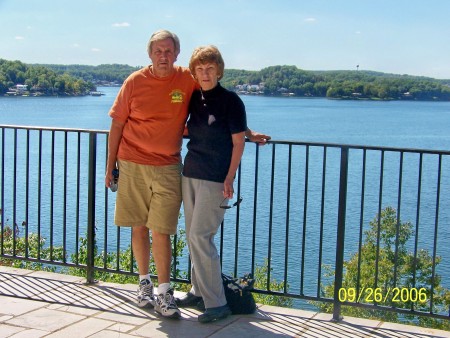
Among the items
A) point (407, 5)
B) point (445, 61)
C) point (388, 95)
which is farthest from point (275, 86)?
point (445, 61)

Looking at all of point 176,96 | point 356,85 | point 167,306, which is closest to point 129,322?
point 167,306

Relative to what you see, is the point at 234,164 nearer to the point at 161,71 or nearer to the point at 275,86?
the point at 161,71

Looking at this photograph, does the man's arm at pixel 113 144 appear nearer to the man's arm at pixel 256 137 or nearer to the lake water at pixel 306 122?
the man's arm at pixel 256 137

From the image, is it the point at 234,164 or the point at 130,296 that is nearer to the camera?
the point at 234,164

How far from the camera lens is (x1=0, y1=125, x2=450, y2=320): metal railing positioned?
168 inches

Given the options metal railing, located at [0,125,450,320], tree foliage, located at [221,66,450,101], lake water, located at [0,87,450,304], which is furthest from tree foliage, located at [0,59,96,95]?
tree foliage, located at [221,66,450,101]

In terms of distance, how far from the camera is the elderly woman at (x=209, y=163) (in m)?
3.78

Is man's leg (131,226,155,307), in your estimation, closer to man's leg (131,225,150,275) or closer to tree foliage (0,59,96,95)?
man's leg (131,225,150,275)

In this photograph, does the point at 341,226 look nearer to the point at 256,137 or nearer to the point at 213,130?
the point at 256,137

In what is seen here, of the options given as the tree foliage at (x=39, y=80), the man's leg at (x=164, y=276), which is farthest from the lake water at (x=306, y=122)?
the man's leg at (x=164, y=276)

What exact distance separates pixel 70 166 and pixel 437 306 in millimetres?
15435

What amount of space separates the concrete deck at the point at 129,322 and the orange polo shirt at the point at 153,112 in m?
0.96

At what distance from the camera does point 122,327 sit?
12.8 ft

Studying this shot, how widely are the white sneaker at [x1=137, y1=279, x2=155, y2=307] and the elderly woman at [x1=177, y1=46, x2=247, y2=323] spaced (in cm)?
43
